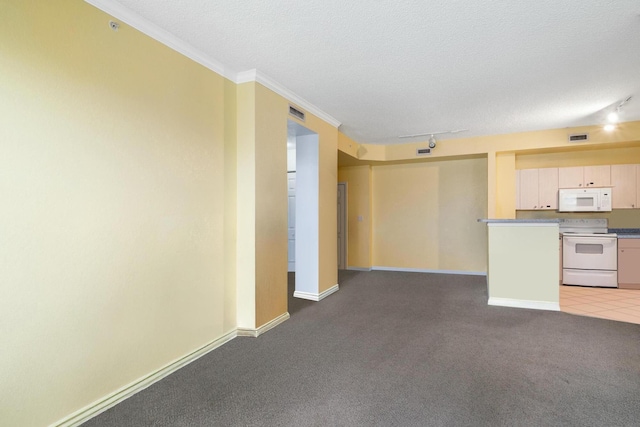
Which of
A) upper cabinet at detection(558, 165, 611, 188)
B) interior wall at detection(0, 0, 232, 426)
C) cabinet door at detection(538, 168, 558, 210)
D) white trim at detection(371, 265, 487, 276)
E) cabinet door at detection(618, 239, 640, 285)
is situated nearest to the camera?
interior wall at detection(0, 0, 232, 426)

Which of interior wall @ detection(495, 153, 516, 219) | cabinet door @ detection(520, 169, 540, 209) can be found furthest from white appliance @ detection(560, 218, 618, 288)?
interior wall @ detection(495, 153, 516, 219)

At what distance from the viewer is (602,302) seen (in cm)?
470

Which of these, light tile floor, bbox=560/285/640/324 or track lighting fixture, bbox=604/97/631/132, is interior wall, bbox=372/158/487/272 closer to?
light tile floor, bbox=560/285/640/324

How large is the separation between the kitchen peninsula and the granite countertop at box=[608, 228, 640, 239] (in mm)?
2258

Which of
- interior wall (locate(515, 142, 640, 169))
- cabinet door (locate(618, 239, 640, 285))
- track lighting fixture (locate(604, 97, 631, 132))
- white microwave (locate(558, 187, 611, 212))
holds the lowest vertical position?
cabinet door (locate(618, 239, 640, 285))

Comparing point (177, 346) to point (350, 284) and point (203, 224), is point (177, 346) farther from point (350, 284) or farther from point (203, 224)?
point (350, 284)

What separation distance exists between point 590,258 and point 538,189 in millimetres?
1413

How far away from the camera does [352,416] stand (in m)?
2.06

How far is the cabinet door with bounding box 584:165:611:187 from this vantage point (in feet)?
18.7

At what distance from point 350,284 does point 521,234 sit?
283 cm

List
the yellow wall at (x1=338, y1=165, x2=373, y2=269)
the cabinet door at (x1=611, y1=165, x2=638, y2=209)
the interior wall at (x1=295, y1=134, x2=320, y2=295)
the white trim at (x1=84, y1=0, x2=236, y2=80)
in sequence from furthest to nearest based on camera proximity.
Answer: the yellow wall at (x1=338, y1=165, x2=373, y2=269) → the cabinet door at (x1=611, y1=165, x2=638, y2=209) → the interior wall at (x1=295, y1=134, x2=320, y2=295) → the white trim at (x1=84, y1=0, x2=236, y2=80)

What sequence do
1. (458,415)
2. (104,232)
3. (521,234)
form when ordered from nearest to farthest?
(458,415), (104,232), (521,234)

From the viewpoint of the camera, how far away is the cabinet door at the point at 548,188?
19.6 feet

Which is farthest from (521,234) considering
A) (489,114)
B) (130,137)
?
(130,137)
